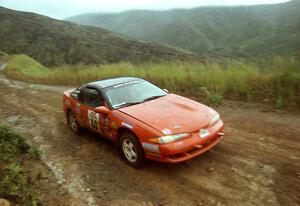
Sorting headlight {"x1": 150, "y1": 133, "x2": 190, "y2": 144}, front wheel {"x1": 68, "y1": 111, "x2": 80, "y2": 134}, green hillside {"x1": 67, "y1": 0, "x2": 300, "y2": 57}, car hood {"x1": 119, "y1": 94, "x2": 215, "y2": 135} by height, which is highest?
car hood {"x1": 119, "y1": 94, "x2": 215, "y2": 135}

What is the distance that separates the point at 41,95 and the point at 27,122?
4.58 m

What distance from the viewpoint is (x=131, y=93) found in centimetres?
630

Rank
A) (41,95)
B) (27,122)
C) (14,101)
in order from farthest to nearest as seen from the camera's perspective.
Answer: (41,95) → (14,101) → (27,122)

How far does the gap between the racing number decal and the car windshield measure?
0.52 meters

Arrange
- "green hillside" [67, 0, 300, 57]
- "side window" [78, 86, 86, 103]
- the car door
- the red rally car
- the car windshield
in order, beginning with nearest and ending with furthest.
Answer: the red rally car → the car windshield → the car door → "side window" [78, 86, 86, 103] → "green hillside" [67, 0, 300, 57]

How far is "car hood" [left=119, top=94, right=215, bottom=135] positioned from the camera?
499 cm

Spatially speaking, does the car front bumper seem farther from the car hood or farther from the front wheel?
the front wheel

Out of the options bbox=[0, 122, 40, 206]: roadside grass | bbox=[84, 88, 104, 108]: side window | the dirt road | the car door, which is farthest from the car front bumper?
bbox=[0, 122, 40, 206]: roadside grass

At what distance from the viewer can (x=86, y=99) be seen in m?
6.86

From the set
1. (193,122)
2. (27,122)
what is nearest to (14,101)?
(27,122)

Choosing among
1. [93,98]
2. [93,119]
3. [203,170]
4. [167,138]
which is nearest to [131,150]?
[167,138]

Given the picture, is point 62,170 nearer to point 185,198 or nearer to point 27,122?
point 185,198

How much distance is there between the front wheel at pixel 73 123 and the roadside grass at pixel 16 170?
135 cm

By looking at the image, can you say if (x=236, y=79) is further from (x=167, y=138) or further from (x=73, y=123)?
(x=167, y=138)
